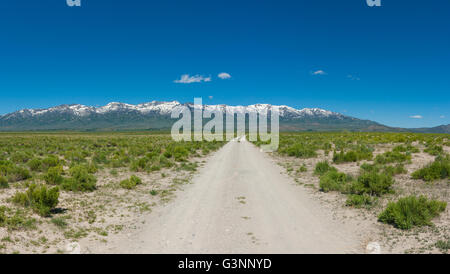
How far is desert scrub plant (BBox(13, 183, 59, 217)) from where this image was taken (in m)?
8.15

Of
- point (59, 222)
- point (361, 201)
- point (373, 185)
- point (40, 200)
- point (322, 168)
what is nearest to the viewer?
point (59, 222)

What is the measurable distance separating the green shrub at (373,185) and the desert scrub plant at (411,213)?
2.42 m

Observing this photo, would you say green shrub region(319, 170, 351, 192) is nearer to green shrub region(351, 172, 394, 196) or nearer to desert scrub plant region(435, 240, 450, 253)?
green shrub region(351, 172, 394, 196)

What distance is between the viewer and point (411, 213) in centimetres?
738

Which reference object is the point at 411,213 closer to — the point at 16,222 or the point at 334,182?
the point at 334,182

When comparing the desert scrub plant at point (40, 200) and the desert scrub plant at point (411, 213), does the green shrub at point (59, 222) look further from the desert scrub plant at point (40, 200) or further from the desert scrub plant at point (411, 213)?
the desert scrub plant at point (411, 213)

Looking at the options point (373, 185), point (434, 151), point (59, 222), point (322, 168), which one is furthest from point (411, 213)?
point (434, 151)

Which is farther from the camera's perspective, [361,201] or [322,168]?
[322,168]

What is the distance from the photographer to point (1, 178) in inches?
448

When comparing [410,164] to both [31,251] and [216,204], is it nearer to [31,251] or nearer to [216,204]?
[216,204]

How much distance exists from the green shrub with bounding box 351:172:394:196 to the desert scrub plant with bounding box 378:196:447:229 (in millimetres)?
2417

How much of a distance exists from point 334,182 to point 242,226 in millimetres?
6469

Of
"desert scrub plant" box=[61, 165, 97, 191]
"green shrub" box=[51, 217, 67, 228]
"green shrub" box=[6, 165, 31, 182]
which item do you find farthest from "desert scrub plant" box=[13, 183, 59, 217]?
"green shrub" box=[6, 165, 31, 182]

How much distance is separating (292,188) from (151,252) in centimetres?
852
